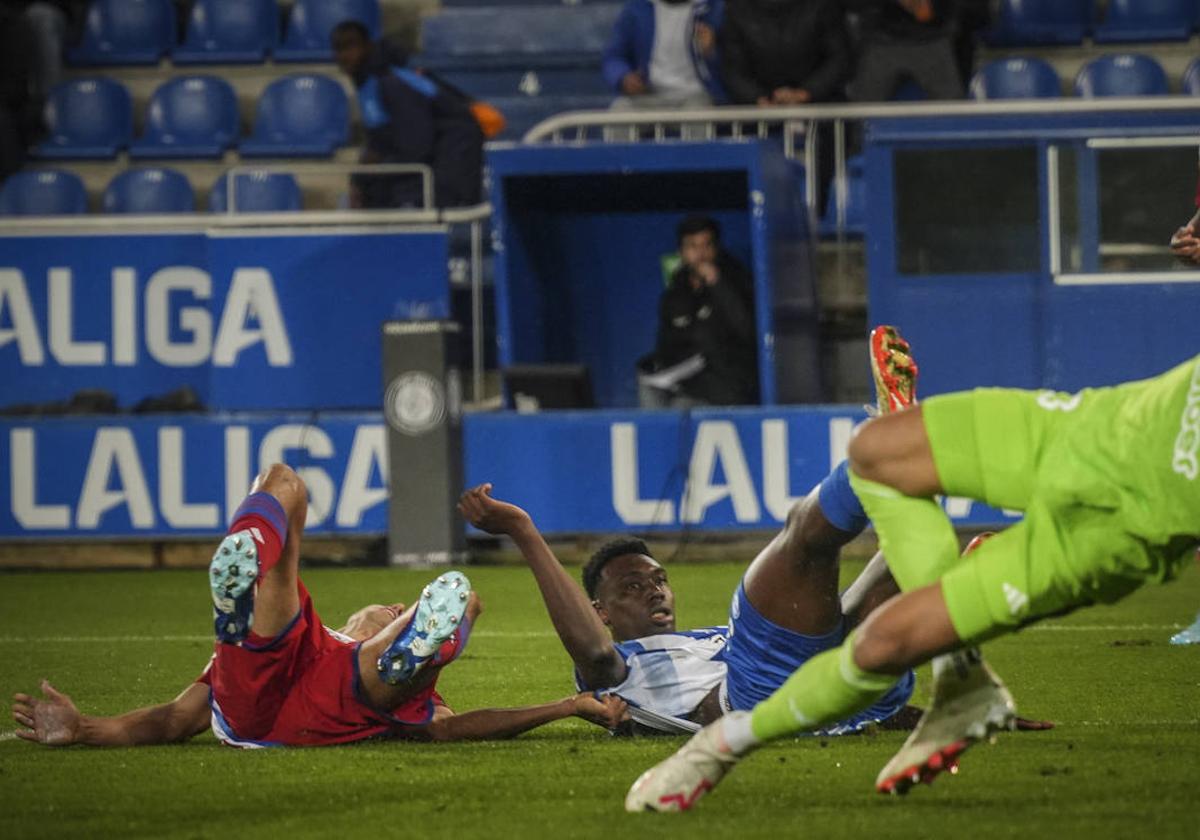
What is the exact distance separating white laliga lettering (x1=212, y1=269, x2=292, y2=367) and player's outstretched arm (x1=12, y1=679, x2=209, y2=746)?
7.82m

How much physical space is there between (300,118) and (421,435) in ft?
16.2

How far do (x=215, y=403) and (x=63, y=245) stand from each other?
1.53 meters

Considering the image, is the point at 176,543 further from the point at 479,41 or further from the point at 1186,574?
the point at 1186,574

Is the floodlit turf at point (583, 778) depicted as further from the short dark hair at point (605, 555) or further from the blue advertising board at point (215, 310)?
the blue advertising board at point (215, 310)

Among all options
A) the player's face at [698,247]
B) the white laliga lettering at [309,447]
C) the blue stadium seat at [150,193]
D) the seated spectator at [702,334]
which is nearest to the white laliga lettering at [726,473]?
the seated spectator at [702,334]

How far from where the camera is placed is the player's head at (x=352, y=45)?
14.1 meters

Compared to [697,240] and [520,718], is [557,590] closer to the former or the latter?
[520,718]

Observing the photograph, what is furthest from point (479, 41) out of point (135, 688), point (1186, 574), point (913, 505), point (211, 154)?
point (913, 505)

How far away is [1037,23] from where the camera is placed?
15.8m

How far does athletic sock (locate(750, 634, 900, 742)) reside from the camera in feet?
13.6

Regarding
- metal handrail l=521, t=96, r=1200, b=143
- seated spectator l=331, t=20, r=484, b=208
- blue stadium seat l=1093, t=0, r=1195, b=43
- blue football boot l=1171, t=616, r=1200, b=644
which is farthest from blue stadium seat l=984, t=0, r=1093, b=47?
blue football boot l=1171, t=616, r=1200, b=644

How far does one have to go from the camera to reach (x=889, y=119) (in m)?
13.1

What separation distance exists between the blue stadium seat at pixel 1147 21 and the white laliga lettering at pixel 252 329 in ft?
23.4

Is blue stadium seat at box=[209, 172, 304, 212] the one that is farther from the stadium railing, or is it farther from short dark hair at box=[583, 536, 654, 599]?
short dark hair at box=[583, 536, 654, 599]
